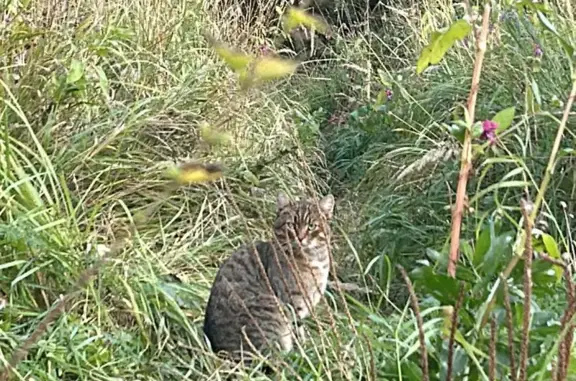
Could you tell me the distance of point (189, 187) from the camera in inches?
131

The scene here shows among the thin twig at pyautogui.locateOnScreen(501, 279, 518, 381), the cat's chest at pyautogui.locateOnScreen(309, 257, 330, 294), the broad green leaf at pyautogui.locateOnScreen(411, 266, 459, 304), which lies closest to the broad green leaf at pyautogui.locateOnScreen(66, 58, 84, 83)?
the cat's chest at pyautogui.locateOnScreen(309, 257, 330, 294)

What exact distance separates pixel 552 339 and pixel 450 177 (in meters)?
1.59

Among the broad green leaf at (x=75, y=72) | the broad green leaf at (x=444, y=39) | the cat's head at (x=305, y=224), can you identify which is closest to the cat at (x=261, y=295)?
the cat's head at (x=305, y=224)

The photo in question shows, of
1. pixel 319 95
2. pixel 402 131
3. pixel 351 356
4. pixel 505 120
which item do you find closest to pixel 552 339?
pixel 505 120

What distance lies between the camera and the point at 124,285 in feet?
8.13

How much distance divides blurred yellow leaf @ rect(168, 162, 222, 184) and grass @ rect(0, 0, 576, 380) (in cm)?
97

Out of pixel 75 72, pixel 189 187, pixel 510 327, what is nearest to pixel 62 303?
pixel 510 327

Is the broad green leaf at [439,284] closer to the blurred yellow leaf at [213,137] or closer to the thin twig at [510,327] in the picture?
the thin twig at [510,327]

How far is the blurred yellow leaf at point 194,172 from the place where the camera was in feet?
2.14

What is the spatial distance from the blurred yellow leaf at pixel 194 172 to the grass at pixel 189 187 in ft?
3.20

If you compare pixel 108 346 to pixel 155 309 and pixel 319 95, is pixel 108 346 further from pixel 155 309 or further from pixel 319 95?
pixel 319 95

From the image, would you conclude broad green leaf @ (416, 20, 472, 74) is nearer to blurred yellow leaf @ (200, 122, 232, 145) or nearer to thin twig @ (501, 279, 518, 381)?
thin twig @ (501, 279, 518, 381)

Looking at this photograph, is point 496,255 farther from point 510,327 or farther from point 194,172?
point 194,172

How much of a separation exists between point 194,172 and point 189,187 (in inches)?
106
